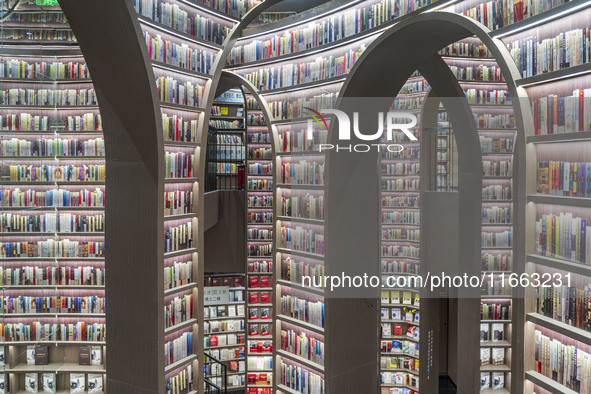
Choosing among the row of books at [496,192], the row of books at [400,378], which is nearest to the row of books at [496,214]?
the row of books at [496,192]

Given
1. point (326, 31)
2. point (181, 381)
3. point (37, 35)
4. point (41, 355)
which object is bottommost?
point (41, 355)

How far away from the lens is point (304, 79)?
5.86 meters

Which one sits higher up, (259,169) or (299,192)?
(259,169)

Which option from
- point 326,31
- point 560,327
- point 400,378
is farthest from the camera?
point 400,378

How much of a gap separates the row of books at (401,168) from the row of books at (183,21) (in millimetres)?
3867

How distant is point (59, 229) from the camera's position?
6594 mm

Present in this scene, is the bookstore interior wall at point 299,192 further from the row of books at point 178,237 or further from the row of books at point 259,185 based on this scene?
the row of books at point 259,185

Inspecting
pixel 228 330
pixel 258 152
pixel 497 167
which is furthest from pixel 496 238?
pixel 228 330

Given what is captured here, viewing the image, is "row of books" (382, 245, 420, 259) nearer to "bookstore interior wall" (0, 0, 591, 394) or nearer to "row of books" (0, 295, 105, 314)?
"bookstore interior wall" (0, 0, 591, 394)

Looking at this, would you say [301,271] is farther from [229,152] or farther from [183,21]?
[229,152]

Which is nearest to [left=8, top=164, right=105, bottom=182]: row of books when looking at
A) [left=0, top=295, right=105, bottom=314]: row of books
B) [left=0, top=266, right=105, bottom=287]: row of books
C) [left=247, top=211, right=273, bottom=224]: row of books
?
[left=0, top=266, right=105, bottom=287]: row of books

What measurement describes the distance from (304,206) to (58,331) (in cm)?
363

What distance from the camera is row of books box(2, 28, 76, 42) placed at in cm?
341

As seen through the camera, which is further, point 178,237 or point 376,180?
point 376,180
